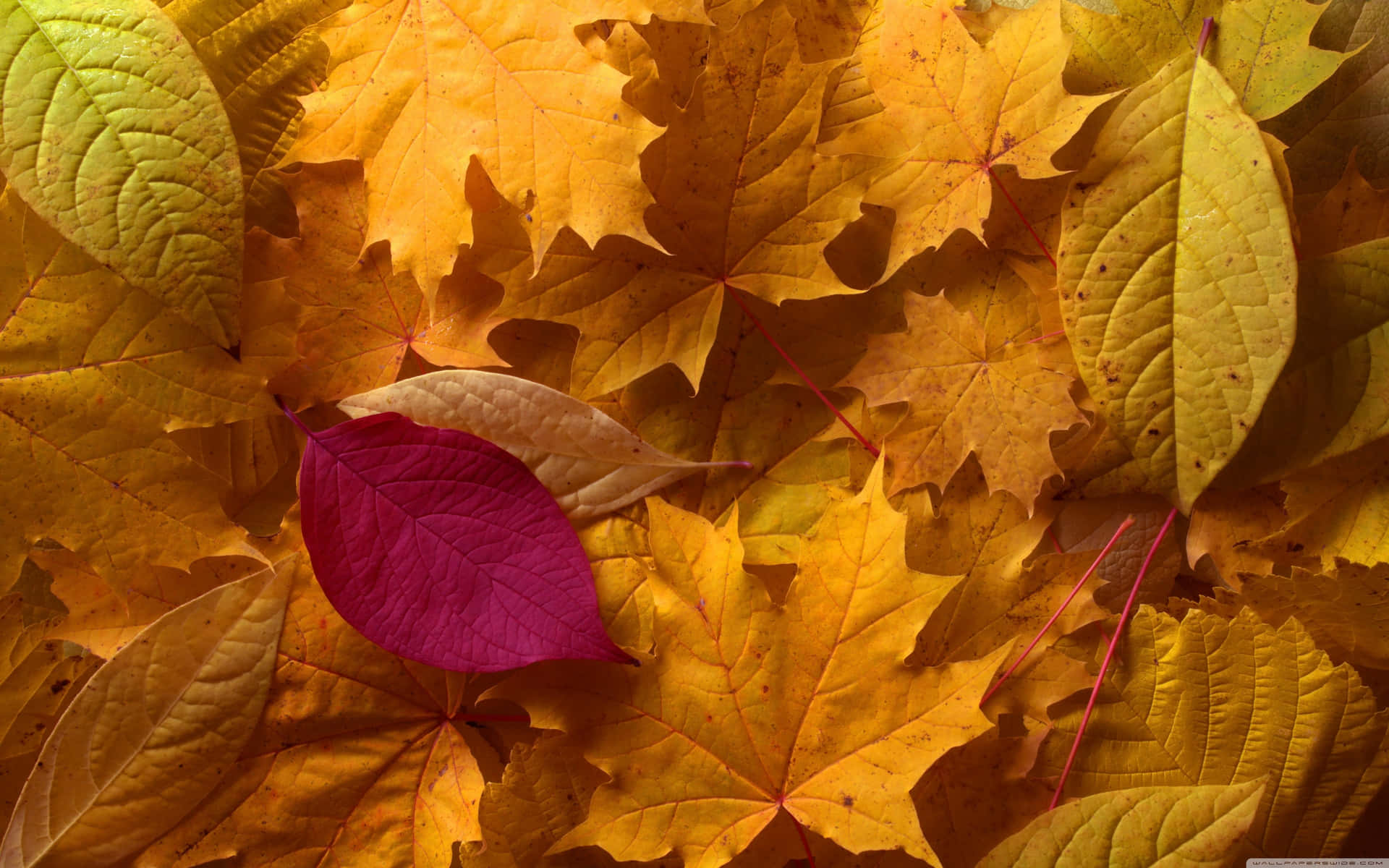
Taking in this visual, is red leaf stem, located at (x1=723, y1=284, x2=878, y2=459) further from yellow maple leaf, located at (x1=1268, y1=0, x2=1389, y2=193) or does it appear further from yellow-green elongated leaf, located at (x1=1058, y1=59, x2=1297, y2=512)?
yellow maple leaf, located at (x1=1268, y1=0, x2=1389, y2=193)

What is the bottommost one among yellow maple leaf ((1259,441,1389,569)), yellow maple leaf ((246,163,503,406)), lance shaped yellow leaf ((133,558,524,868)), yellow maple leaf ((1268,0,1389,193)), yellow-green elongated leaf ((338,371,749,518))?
lance shaped yellow leaf ((133,558,524,868))

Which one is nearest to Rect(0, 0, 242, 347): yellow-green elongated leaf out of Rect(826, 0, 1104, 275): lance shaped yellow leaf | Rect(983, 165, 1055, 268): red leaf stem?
Rect(826, 0, 1104, 275): lance shaped yellow leaf

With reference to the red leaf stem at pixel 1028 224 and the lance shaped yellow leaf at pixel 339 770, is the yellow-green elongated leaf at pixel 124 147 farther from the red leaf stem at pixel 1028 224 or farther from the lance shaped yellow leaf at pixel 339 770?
the red leaf stem at pixel 1028 224

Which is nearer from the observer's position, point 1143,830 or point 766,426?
point 1143,830

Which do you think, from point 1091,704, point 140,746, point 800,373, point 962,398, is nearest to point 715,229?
point 800,373

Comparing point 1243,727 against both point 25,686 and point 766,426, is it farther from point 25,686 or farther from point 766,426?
point 25,686

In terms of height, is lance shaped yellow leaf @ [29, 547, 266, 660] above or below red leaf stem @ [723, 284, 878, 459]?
below

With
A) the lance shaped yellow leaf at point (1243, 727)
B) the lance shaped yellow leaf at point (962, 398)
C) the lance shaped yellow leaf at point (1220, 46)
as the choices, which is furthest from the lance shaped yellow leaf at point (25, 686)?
the lance shaped yellow leaf at point (1220, 46)

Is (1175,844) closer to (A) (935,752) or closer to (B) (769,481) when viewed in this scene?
(A) (935,752)
